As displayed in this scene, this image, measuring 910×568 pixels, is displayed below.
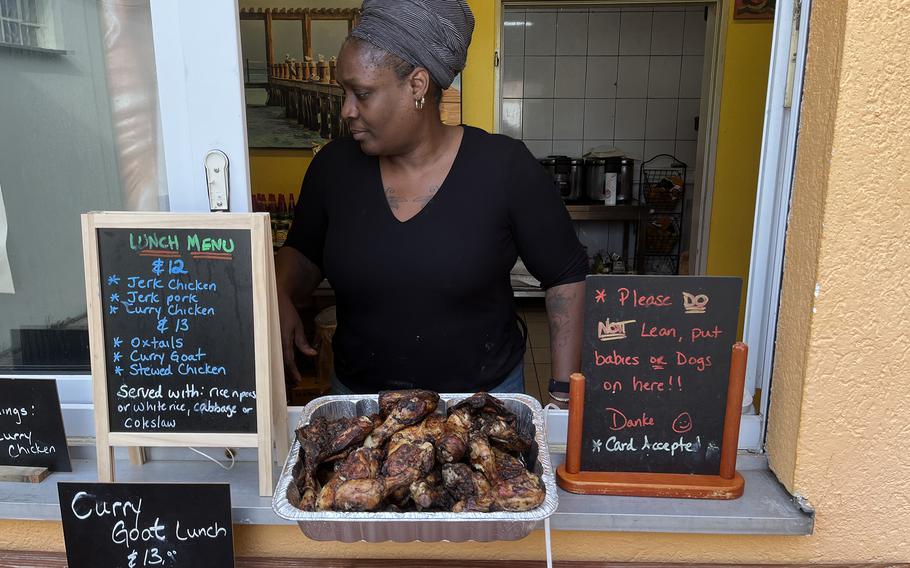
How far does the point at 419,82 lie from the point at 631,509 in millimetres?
953

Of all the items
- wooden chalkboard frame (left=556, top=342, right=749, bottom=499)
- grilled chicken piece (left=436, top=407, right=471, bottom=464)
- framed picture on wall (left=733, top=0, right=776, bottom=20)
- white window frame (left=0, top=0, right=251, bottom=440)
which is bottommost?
wooden chalkboard frame (left=556, top=342, right=749, bottom=499)

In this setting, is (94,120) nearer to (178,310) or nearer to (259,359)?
(178,310)

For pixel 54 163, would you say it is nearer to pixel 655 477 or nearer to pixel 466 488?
pixel 466 488

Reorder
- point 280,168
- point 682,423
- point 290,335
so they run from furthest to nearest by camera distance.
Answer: point 280,168
point 290,335
point 682,423

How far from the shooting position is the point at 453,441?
1.02 meters

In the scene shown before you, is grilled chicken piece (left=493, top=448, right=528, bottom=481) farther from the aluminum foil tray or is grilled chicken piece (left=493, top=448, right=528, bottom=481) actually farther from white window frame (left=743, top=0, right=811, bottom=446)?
white window frame (left=743, top=0, right=811, bottom=446)

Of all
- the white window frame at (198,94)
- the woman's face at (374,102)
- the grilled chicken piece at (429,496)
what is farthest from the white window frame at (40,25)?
the grilled chicken piece at (429,496)

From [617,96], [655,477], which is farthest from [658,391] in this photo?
[617,96]

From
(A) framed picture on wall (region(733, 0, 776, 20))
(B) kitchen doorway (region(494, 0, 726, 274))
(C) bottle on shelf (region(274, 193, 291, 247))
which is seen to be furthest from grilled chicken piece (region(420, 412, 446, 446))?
(B) kitchen doorway (region(494, 0, 726, 274))

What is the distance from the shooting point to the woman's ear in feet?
4.72

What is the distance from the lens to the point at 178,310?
112cm

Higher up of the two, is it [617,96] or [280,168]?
[617,96]

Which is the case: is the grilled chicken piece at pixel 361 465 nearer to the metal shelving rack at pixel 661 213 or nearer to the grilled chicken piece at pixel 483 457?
the grilled chicken piece at pixel 483 457

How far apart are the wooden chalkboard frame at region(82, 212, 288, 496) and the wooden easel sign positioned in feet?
1.66
